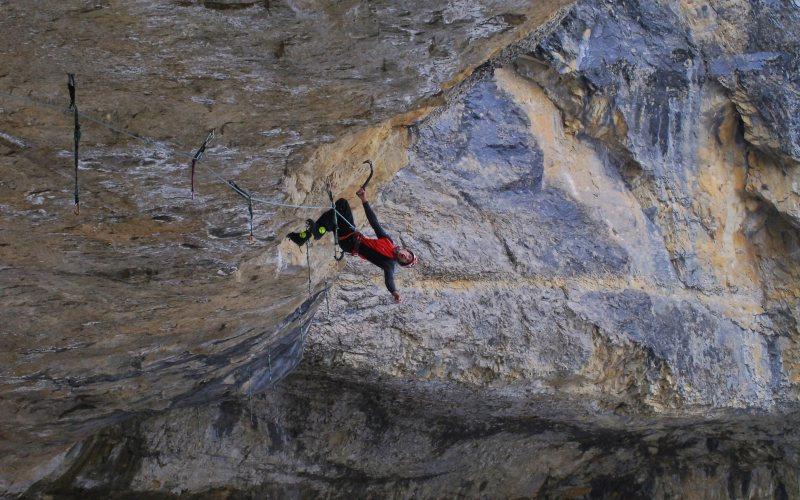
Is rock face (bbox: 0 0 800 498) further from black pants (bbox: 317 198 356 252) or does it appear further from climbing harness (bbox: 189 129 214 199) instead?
climbing harness (bbox: 189 129 214 199)

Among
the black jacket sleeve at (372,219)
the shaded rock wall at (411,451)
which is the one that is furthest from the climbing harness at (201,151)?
the shaded rock wall at (411,451)

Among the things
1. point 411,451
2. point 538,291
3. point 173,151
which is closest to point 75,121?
point 173,151

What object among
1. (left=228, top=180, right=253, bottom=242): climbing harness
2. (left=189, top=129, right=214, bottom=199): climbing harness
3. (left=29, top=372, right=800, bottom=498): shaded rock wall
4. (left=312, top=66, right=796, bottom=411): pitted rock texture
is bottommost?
(left=29, top=372, right=800, bottom=498): shaded rock wall

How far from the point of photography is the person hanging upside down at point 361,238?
15.5 feet

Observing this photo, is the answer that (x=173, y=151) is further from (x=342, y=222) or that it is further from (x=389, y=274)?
(x=389, y=274)

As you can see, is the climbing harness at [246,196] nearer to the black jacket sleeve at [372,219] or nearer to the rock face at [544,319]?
the rock face at [544,319]

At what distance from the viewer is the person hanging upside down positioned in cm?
474

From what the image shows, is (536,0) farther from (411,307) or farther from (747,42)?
(747,42)

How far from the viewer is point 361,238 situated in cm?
508

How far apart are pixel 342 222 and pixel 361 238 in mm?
187

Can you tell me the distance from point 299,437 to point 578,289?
3271mm

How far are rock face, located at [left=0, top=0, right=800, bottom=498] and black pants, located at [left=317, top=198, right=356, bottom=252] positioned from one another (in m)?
0.18

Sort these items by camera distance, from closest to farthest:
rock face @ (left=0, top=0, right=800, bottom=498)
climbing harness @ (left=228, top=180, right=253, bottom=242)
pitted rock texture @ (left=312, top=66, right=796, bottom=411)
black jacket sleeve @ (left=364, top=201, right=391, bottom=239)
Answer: climbing harness @ (left=228, top=180, right=253, bottom=242) → black jacket sleeve @ (left=364, top=201, right=391, bottom=239) → rock face @ (left=0, top=0, right=800, bottom=498) → pitted rock texture @ (left=312, top=66, right=796, bottom=411)

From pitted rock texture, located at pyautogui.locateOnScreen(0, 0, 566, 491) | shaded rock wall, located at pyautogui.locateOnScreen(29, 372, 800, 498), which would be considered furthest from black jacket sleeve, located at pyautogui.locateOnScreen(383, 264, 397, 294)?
shaded rock wall, located at pyautogui.locateOnScreen(29, 372, 800, 498)
